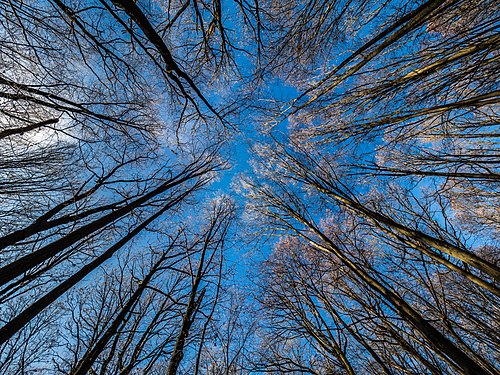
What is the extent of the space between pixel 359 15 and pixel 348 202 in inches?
127

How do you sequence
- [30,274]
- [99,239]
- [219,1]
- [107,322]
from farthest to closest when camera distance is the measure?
1. [107,322]
2. [99,239]
3. [30,274]
4. [219,1]

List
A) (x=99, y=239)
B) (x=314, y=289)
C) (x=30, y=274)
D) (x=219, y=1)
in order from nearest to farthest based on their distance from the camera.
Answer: (x=219, y=1), (x=30, y=274), (x=314, y=289), (x=99, y=239)

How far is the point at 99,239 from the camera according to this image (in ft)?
15.4

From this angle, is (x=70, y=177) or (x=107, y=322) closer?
(x=70, y=177)

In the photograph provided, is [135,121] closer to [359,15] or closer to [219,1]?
[219,1]

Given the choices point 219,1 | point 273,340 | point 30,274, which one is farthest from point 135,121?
point 273,340

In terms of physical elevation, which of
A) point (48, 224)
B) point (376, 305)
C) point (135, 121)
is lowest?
point (376, 305)

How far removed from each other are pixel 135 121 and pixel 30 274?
11.4ft

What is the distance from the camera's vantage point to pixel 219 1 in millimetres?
2961

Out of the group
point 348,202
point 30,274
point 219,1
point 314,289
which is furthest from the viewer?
point 314,289

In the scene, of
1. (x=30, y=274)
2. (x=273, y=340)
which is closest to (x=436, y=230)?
(x=273, y=340)

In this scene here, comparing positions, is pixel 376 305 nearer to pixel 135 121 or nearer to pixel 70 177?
pixel 135 121

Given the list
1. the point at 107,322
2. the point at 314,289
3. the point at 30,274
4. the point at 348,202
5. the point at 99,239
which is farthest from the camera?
the point at 107,322

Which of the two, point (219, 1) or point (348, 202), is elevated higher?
point (219, 1)
